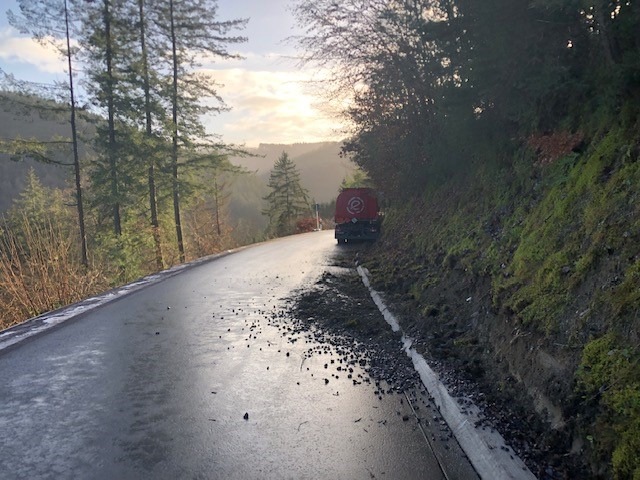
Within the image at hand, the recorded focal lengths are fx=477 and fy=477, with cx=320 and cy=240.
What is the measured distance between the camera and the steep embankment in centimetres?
320

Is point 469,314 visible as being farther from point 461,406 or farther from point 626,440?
point 626,440

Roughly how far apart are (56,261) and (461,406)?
944cm

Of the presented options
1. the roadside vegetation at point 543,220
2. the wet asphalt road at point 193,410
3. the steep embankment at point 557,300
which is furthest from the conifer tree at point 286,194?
the wet asphalt road at point 193,410

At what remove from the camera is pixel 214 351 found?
21.0 ft

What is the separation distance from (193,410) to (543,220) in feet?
15.3

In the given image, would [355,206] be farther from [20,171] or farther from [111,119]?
[20,171]

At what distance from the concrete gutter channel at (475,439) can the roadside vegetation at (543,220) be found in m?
0.27

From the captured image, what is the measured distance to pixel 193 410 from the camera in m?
4.51

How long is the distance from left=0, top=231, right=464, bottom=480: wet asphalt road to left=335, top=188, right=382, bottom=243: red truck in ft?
46.0

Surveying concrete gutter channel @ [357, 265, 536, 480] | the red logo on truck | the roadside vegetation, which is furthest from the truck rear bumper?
concrete gutter channel @ [357, 265, 536, 480]

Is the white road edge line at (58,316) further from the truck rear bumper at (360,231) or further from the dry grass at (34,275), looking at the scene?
the truck rear bumper at (360,231)

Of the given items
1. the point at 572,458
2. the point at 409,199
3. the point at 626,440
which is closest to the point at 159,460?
the point at 572,458

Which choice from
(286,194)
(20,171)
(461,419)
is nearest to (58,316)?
(461,419)

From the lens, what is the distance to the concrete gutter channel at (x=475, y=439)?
128 inches
